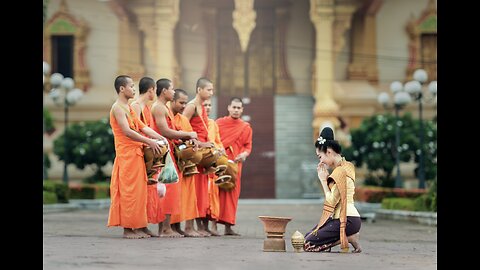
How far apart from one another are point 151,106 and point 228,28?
70.0 feet

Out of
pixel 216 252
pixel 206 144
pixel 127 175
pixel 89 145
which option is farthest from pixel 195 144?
pixel 89 145

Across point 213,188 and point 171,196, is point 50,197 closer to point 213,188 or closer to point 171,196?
point 213,188

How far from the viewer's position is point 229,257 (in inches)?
365

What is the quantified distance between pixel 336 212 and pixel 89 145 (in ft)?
57.0

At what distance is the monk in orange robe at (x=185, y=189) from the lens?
1226cm

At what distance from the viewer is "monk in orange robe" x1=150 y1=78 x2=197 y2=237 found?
468 inches

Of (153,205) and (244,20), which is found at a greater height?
(244,20)

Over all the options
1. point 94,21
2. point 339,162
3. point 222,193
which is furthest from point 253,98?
point 339,162

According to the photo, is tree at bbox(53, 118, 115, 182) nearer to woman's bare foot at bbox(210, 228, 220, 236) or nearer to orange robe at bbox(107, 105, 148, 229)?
woman's bare foot at bbox(210, 228, 220, 236)

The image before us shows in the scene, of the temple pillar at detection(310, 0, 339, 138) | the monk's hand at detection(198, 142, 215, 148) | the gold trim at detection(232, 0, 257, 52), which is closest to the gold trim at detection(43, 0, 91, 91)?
the gold trim at detection(232, 0, 257, 52)

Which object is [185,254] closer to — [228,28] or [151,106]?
[151,106]

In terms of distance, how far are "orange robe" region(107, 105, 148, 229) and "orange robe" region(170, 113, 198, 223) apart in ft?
2.44

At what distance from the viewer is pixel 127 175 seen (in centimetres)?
1151

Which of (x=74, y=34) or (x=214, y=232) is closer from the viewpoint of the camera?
(x=214, y=232)
